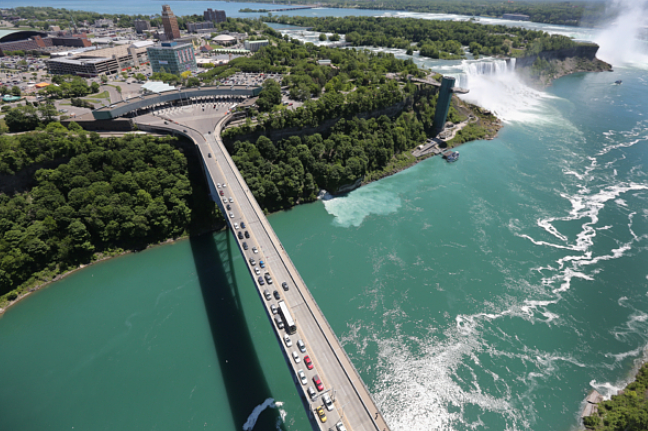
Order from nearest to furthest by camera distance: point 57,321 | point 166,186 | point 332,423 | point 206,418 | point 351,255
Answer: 1. point 332,423
2. point 206,418
3. point 57,321
4. point 351,255
5. point 166,186

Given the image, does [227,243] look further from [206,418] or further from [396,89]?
[396,89]

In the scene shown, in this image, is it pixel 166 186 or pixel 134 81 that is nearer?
pixel 166 186

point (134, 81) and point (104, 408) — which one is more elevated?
point (134, 81)

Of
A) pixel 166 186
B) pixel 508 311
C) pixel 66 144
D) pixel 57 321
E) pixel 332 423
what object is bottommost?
pixel 508 311

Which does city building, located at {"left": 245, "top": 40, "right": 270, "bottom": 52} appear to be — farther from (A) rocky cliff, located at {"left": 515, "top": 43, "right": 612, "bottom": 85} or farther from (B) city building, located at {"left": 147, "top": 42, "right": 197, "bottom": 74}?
(A) rocky cliff, located at {"left": 515, "top": 43, "right": 612, "bottom": 85}

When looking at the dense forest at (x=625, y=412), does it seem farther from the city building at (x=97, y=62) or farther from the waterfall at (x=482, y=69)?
the city building at (x=97, y=62)

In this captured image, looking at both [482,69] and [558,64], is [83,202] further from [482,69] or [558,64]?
[558,64]

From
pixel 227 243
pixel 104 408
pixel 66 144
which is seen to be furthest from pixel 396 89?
pixel 104 408
